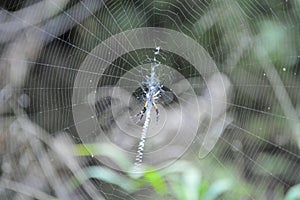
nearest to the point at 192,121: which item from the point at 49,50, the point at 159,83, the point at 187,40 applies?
the point at 159,83

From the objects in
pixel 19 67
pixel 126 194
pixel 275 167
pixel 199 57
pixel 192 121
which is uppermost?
pixel 199 57

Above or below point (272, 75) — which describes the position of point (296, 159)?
below

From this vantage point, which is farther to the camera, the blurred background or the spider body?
the spider body

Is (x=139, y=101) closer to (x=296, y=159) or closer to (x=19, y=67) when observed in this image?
(x=19, y=67)

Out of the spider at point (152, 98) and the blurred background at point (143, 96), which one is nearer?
the blurred background at point (143, 96)

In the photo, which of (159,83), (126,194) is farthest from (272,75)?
(126,194)

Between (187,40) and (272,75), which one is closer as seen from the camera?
(272,75)

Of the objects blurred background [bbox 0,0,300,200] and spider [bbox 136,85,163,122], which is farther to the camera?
spider [bbox 136,85,163,122]
